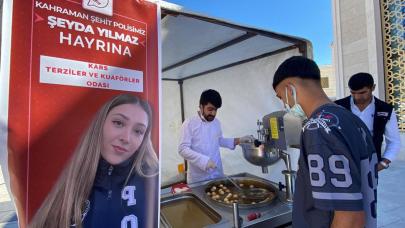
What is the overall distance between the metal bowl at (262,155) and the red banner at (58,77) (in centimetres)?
98

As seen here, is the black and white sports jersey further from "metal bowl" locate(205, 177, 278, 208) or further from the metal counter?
"metal bowl" locate(205, 177, 278, 208)

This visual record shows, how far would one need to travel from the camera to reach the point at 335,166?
771 millimetres

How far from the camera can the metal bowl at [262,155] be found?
5.28ft

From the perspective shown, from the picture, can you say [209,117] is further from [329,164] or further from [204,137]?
[329,164]

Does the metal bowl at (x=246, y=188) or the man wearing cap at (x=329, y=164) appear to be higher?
the man wearing cap at (x=329, y=164)

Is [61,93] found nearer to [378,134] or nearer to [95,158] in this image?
[95,158]

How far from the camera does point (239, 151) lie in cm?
323

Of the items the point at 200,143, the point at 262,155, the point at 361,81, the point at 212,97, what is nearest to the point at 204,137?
the point at 200,143

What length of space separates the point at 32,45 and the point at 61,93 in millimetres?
158

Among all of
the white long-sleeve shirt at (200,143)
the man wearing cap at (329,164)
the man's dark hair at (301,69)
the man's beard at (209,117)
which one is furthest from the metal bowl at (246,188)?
the man's dark hair at (301,69)

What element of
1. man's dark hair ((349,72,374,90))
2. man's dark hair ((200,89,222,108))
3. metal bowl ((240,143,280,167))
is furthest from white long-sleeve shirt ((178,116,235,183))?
man's dark hair ((349,72,374,90))

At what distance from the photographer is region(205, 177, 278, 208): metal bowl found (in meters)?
1.43

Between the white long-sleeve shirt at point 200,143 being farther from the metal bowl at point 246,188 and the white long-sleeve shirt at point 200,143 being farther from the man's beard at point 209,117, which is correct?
the metal bowl at point 246,188

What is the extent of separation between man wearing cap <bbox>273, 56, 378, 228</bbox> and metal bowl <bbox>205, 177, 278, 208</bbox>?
1.56ft
